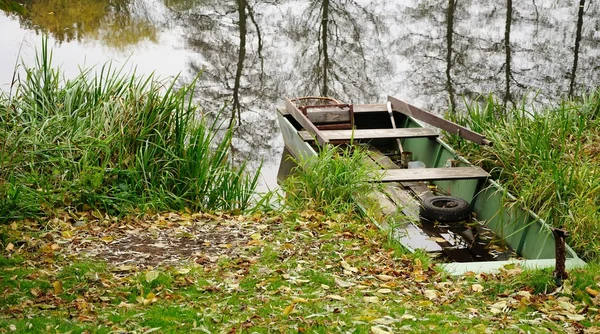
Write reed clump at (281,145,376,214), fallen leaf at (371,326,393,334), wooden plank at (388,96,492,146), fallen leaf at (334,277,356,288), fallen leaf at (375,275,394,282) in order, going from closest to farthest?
fallen leaf at (371,326,393,334) < fallen leaf at (334,277,356,288) < fallen leaf at (375,275,394,282) < reed clump at (281,145,376,214) < wooden plank at (388,96,492,146)

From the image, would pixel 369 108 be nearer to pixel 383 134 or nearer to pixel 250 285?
pixel 383 134

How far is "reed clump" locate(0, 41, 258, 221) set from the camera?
26.6 feet

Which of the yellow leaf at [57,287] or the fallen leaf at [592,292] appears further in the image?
the fallen leaf at [592,292]

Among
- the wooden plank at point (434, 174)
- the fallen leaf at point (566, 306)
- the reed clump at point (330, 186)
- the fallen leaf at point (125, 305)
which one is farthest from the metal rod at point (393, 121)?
the fallen leaf at point (125, 305)

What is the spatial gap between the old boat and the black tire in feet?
0.05

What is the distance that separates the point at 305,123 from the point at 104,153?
3299 mm

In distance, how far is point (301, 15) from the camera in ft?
70.3

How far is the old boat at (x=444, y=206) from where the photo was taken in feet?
26.2

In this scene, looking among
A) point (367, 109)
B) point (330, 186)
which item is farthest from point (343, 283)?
point (367, 109)

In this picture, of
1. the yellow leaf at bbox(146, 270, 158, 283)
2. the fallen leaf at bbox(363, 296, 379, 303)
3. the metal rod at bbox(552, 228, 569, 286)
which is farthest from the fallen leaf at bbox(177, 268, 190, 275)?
the metal rod at bbox(552, 228, 569, 286)

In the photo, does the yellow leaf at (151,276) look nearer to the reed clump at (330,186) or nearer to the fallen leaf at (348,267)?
the fallen leaf at (348,267)

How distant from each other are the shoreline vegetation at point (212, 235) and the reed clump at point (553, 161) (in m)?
0.03

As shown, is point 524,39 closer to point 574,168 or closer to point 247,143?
point 247,143

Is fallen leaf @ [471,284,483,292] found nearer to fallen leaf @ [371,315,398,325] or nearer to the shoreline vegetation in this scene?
the shoreline vegetation
